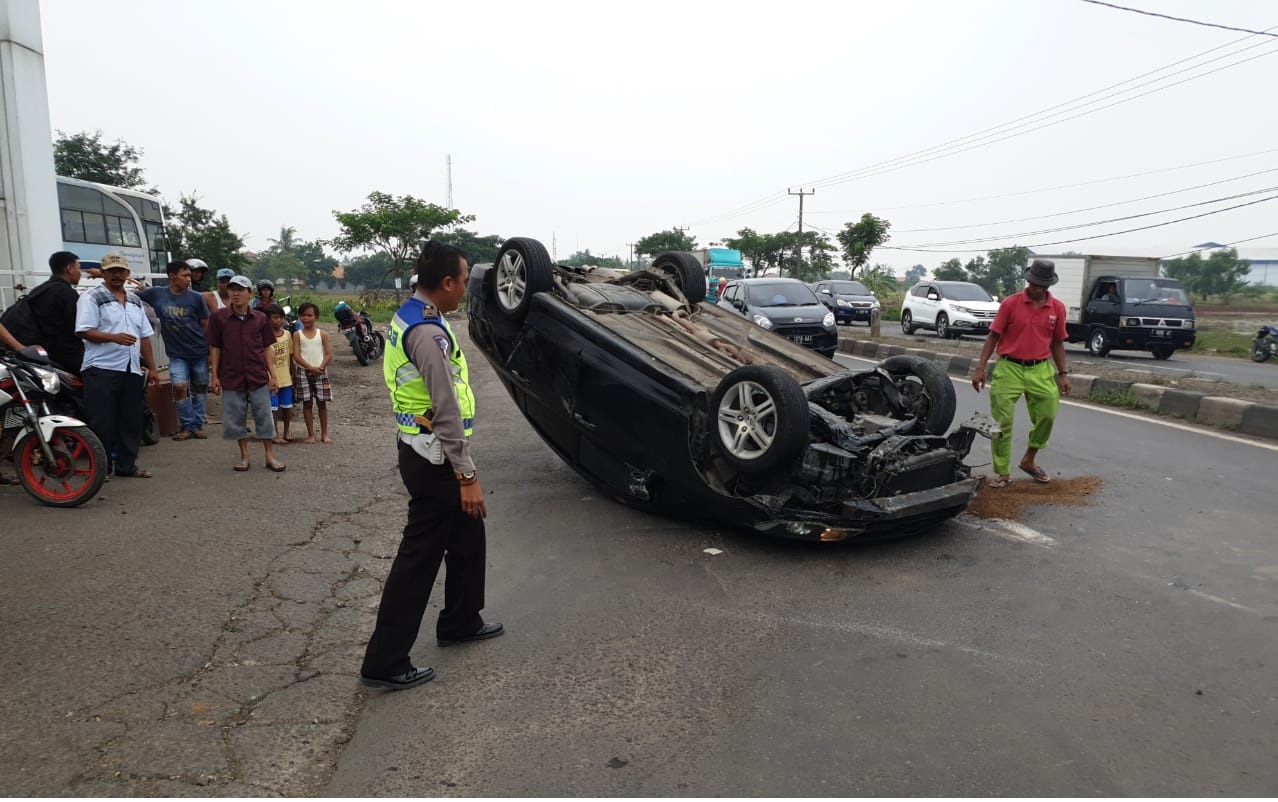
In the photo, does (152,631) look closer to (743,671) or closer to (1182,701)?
(743,671)

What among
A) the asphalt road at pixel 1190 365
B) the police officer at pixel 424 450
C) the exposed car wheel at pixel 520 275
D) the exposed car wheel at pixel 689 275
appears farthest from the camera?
the asphalt road at pixel 1190 365

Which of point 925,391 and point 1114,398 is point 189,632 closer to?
point 925,391

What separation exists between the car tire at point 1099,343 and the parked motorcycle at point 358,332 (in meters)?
14.5

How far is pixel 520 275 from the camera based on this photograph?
588 cm

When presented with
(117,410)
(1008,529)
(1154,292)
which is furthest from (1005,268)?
(117,410)

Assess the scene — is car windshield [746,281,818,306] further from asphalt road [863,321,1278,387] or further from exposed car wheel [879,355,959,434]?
exposed car wheel [879,355,959,434]

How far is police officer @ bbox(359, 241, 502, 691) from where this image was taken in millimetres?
3260

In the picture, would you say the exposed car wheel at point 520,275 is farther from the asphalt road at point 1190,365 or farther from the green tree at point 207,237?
the green tree at point 207,237

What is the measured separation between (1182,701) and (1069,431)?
590 centimetres

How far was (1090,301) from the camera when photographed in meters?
18.1

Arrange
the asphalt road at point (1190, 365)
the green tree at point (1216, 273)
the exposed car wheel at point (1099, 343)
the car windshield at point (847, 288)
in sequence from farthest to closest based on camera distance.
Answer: the green tree at point (1216, 273)
the car windshield at point (847, 288)
the exposed car wheel at point (1099, 343)
the asphalt road at point (1190, 365)

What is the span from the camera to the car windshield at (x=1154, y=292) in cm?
1705

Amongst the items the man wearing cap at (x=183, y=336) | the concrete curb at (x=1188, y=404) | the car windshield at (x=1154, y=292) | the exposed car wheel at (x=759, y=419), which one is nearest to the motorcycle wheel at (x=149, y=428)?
the man wearing cap at (x=183, y=336)

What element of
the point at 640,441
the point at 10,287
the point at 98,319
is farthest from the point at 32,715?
the point at 10,287
